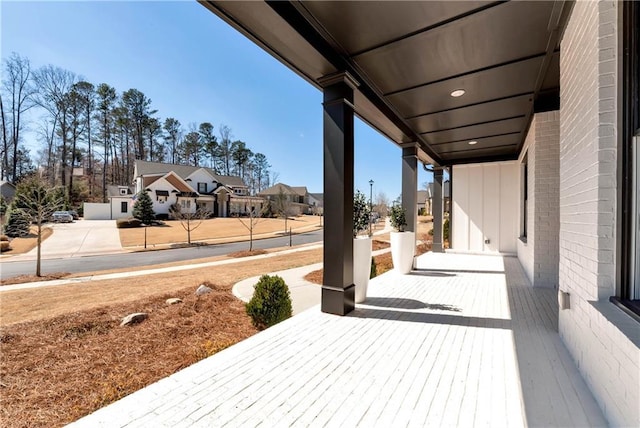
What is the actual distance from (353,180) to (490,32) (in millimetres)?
1998

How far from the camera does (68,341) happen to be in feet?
10.9

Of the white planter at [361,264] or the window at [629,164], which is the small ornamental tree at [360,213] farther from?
the window at [629,164]

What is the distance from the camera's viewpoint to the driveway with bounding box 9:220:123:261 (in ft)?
44.3

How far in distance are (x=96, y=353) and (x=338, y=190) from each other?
331 centimetres

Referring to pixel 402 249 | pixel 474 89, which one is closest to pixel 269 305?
pixel 402 249

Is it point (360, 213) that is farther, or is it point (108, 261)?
point (108, 261)

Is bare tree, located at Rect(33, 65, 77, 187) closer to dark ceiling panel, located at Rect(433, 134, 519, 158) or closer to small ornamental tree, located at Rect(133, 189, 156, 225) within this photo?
small ornamental tree, located at Rect(133, 189, 156, 225)

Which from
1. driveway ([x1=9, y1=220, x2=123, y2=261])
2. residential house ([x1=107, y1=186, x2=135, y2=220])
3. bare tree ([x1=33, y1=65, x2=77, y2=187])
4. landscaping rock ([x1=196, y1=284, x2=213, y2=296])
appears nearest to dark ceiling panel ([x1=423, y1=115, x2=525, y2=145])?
landscaping rock ([x1=196, y1=284, x2=213, y2=296])

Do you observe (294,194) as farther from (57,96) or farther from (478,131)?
(478,131)

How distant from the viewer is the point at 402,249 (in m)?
5.52

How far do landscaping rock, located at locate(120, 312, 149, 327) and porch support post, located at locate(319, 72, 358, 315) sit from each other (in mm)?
2778

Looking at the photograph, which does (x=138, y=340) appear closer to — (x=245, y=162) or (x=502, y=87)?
(x=502, y=87)

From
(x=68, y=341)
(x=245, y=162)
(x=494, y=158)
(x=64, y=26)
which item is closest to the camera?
(x=68, y=341)

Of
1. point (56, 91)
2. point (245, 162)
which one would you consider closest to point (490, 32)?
point (56, 91)
